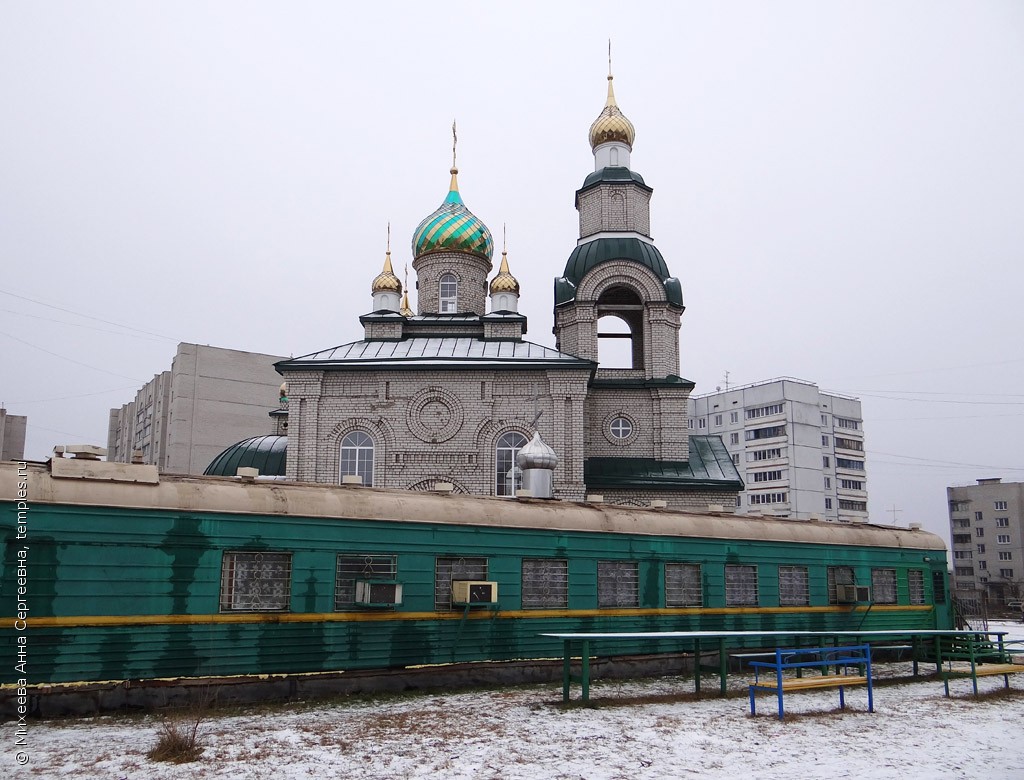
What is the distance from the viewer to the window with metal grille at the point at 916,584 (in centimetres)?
1762

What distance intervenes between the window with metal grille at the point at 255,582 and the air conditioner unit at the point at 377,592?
0.90 m

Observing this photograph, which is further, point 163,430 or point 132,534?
point 163,430

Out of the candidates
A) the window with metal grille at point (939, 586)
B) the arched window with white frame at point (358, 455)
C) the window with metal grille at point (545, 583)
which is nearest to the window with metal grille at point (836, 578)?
the window with metal grille at point (939, 586)

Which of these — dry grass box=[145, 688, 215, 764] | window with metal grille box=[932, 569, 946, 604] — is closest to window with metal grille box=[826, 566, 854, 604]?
window with metal grille box=[932, 569, 946, 604]

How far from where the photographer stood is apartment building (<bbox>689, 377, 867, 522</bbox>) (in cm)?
6825

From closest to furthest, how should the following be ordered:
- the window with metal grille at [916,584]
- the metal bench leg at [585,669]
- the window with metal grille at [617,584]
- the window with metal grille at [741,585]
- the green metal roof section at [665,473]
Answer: the metal bench leg at [585,669]
the window with metal grille at [617,584]
the window with metal grille at [741,585]
the window with metal grille at [916,584]
the green metal roof section at [665,473]

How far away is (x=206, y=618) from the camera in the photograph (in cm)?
1014

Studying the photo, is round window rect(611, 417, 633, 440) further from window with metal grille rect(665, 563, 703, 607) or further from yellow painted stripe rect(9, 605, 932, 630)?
window with metal grille rect(665, 563, 703, 607)

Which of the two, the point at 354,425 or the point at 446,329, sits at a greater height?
the point at 446,329

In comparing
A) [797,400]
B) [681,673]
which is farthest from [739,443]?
[681,673]

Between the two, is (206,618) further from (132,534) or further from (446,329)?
(446,329)

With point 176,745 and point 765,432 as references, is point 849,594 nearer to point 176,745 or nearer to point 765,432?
point 176,745

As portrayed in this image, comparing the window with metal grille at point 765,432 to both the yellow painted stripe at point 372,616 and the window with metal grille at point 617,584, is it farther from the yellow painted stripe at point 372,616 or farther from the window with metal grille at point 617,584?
the window with metal grille at point 617,584

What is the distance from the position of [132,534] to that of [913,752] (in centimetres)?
849
